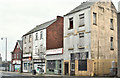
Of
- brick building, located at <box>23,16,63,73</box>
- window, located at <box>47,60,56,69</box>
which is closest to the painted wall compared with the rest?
brick building, located at <box>23,16,63,73</box>

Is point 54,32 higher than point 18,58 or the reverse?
higher

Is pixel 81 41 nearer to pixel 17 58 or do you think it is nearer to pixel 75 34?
pixel 75 34

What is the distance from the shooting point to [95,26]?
3447 centimetres

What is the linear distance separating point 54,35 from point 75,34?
37.2ft

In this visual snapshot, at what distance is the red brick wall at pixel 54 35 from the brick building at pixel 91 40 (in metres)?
8.13

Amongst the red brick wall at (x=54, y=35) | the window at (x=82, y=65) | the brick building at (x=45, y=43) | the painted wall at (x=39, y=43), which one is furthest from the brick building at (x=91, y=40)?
the painted wall at (x=39, y=43)

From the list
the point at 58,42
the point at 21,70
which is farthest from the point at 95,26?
the point at 21,70

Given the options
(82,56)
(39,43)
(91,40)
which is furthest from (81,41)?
(39,43)

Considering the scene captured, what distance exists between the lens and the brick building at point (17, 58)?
6054 centimetres

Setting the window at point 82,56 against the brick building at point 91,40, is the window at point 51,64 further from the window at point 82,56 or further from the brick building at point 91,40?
the window at point 82,56

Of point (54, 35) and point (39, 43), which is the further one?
point (39, 43)

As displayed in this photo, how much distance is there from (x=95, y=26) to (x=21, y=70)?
3069 cm

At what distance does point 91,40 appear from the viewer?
33625mm

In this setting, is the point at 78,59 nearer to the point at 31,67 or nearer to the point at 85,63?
the point at 85,63
